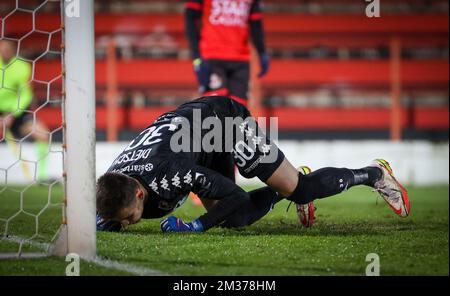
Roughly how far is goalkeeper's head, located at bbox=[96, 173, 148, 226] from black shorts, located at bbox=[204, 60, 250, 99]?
3.22m

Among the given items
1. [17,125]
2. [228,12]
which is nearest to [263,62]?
[228,12]

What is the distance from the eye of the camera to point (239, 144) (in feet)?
12.2

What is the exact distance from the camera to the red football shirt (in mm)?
6590

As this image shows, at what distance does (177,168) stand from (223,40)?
3.38 meters

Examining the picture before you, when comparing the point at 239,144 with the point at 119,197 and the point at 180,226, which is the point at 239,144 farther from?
the point at 119,197

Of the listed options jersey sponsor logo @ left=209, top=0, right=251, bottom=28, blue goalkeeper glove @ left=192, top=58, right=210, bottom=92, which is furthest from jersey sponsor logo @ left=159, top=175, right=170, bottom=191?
jersey sponsor logo @ left=209, top=0, right=251, bottom=28

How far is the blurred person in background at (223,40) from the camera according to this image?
6500 millimetres

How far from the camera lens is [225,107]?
3932 mm

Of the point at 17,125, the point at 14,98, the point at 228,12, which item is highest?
the point at 228,12

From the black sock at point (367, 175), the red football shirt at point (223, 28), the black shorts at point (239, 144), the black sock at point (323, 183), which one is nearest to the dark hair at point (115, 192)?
the black shorts at point (239, 144)

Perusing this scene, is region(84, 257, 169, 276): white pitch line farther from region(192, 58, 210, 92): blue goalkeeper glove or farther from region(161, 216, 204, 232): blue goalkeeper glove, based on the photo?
region(192, 58, 210, 92): blue goalkeeper glove
